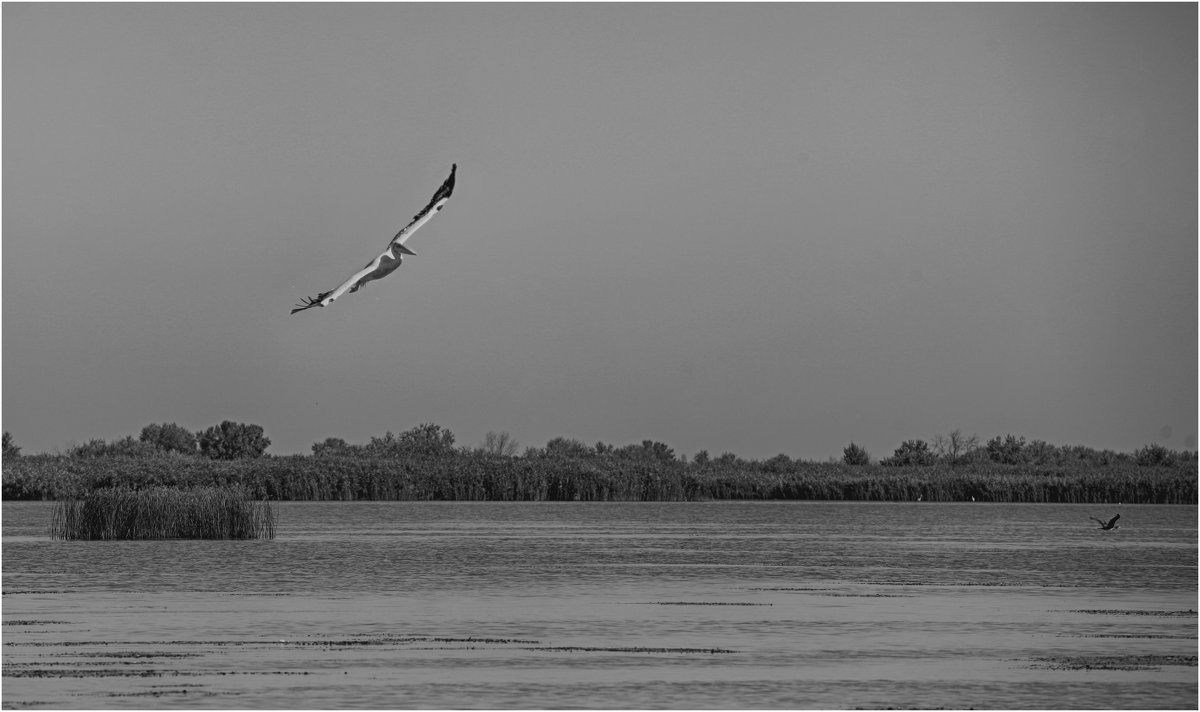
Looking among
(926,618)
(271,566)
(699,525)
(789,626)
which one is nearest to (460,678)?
(789,626)

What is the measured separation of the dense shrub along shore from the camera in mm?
64562

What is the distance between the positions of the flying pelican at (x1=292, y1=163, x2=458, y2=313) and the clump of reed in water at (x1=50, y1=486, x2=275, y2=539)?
18.7 metres

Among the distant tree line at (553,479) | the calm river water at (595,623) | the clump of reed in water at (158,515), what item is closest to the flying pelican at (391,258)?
the calm river water at (595,623)

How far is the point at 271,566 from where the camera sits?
1219 inches

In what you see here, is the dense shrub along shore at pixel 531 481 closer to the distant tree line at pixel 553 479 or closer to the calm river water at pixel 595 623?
the distant tree line at pixel 553 479

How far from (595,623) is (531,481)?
44.1 metres

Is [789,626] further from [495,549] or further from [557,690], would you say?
[495,549]


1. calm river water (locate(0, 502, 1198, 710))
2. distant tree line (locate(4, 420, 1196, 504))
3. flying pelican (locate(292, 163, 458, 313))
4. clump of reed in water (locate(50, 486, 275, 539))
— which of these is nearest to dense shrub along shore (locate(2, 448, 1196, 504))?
distant tree line (locate(4, 420, 1196, 504))

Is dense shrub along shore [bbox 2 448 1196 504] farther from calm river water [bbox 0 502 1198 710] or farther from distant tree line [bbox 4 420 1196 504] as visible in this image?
calm river water [bbox 0 502 1198 710]

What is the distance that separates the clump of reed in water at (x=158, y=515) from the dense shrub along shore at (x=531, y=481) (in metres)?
24.5

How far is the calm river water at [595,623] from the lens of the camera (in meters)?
16.2

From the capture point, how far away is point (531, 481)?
217 ft

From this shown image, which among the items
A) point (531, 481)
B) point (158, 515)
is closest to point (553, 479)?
point (531, 481)

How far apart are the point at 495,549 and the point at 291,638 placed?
59.4 ft
